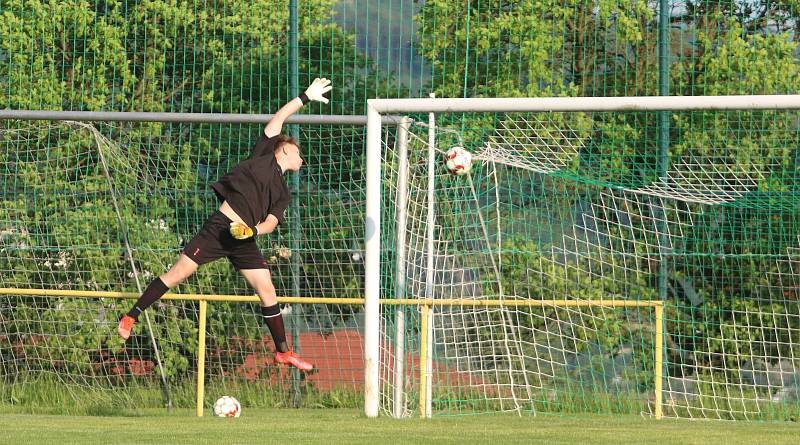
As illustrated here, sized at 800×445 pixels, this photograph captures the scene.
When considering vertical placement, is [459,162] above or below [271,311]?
above

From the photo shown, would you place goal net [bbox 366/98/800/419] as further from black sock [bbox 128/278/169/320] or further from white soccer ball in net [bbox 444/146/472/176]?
black sock [bbox 128/278/169/320]

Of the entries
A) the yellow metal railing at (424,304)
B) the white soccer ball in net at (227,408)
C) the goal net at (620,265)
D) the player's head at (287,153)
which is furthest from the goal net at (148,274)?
the player's head at (287,153)

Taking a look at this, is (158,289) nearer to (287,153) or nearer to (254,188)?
(254,188)

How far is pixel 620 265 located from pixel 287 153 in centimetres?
389

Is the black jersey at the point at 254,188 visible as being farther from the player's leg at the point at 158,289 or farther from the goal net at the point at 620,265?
the goal net at the point at 620,265

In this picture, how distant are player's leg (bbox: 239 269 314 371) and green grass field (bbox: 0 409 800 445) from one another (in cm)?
52

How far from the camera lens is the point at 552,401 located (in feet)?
33.9

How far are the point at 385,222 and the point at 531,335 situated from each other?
213cm

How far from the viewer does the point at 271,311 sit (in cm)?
881

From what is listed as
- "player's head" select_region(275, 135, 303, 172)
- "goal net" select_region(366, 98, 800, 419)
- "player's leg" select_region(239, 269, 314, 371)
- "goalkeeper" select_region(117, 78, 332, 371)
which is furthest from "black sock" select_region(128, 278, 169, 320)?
"goal net" select_region(366, 98, 800, 419)

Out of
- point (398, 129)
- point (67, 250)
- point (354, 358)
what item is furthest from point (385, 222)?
point (67, 250)

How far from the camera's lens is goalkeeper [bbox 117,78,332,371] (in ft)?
28.1

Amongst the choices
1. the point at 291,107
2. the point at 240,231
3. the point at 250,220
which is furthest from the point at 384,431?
the point at 291,107

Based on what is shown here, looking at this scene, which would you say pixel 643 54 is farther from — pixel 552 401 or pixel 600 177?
pixel 552 401
